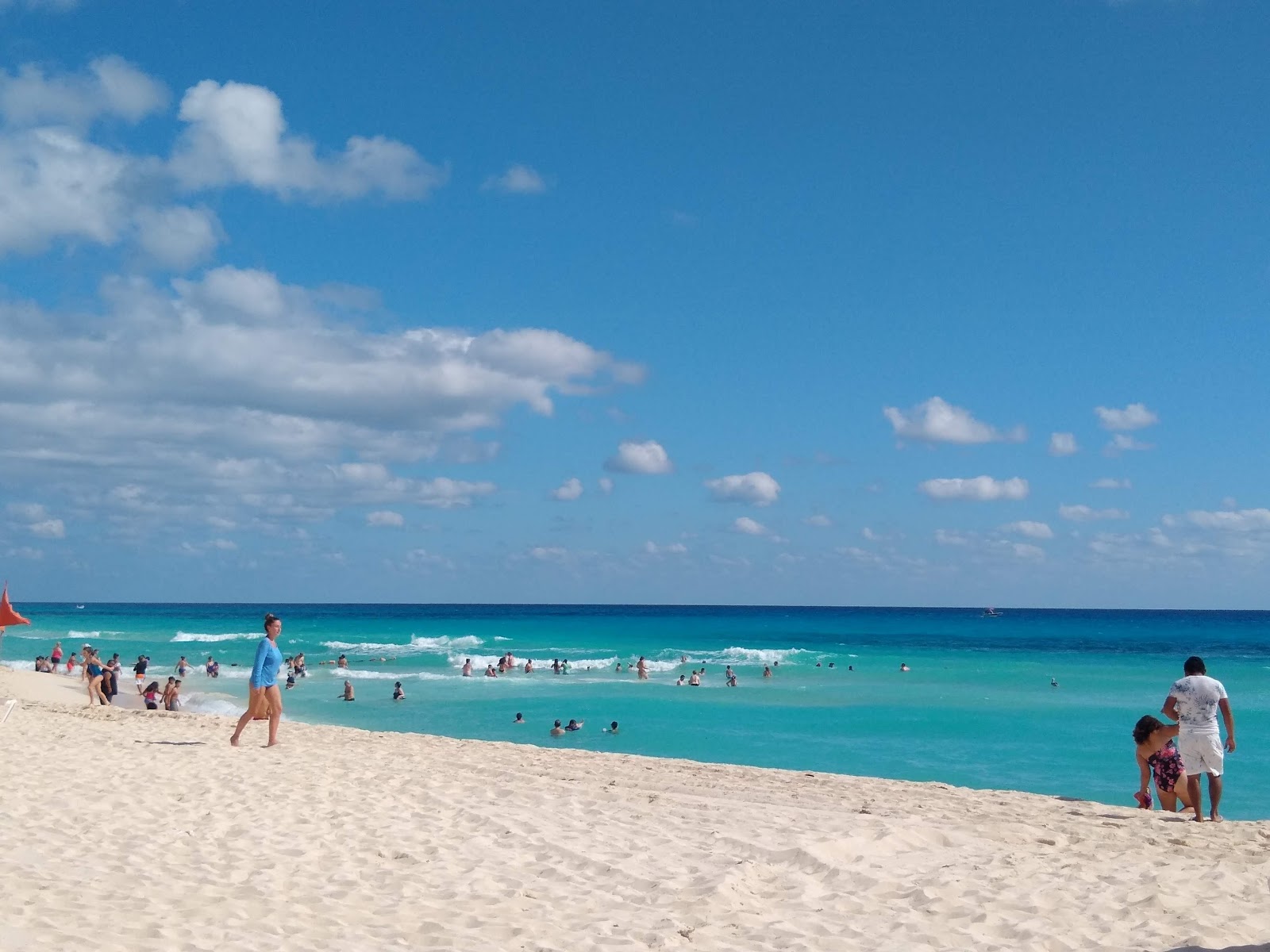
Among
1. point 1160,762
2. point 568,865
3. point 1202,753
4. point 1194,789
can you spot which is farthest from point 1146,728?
point 568,865

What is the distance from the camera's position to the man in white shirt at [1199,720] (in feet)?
31.6

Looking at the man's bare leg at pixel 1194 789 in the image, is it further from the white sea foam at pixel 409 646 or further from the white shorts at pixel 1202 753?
Answer: the white sea foam at pixel 409 646

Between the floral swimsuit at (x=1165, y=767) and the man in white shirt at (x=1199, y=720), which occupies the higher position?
the man in white shirt at (x=1199, y=720)

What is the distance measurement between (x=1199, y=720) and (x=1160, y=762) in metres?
1.69

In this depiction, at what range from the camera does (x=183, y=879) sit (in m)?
6.73

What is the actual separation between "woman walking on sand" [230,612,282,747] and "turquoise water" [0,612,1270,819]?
8512 millimetres

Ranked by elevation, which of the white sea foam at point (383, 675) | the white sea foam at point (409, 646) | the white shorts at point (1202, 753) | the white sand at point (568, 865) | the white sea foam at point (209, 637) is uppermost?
the white shorts at point (1202, 753)

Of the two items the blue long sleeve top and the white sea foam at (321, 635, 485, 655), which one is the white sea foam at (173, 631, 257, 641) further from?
the blue long sleeve top

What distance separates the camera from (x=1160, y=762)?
11070mm

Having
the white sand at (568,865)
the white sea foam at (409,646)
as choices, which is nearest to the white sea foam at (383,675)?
the white sea foam at (409,646)

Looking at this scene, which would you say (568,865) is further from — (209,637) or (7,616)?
(209,637)

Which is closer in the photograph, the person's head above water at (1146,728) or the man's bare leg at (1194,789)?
the man's bare leg at (1194,789)

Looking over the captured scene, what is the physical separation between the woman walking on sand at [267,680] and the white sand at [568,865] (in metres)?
1.00

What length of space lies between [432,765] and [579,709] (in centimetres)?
1503
